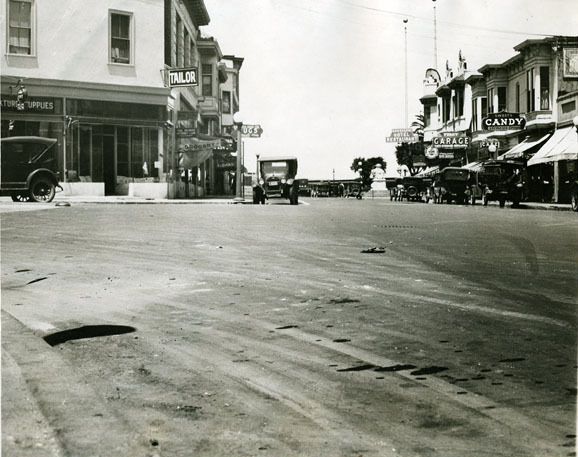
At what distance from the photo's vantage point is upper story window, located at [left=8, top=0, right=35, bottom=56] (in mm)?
31875

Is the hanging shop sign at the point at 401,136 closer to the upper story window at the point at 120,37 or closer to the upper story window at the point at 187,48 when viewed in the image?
the upper story window at the point at 187,48

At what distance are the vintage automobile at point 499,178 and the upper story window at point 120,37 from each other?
18794 millimetres

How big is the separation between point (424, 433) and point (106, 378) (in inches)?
69.9

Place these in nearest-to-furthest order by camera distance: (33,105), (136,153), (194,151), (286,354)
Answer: (286,354) < (33,105) < (136,153) < (194,151)

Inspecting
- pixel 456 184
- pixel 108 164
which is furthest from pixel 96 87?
pixel 456 184

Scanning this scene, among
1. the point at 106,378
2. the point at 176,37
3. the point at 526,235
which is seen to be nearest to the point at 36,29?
the point at 176,37

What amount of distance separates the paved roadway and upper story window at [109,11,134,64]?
26060 mm

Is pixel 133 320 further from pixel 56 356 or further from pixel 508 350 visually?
→ pixel 508 350

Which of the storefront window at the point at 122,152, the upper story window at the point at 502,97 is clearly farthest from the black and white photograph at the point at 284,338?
the upper story window at the point at 502,97

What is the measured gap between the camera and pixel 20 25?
32.0 meters

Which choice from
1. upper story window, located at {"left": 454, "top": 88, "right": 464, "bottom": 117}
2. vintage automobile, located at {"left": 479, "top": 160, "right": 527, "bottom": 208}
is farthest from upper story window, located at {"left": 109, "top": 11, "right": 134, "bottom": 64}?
upper story window, located at {"left": 454, "top": 88, "right": 464, "bottom": 117}

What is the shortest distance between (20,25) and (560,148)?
25.4 meters

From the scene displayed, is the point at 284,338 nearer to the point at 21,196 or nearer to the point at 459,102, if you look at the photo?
the point at 21,196

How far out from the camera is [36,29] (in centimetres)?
3225
